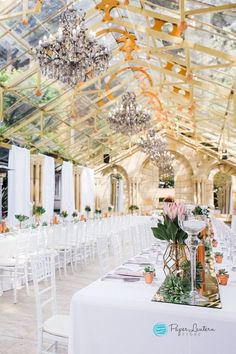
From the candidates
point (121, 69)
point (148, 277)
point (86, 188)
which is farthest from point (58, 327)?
point (86, 188)

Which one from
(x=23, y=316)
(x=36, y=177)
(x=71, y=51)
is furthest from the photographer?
(x=36, y=177)

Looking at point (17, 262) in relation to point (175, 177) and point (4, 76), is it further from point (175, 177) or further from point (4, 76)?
point (175, 177)

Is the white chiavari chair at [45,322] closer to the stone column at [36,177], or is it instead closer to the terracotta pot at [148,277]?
the terracotta pot at [148,277]

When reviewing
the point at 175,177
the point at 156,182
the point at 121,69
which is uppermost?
the point at 121,69

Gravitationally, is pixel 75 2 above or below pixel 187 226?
above

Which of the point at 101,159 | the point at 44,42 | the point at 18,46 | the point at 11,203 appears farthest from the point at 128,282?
the point at 101,159

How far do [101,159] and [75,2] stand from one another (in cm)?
1101

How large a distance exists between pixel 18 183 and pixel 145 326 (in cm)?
847

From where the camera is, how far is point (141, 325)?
1856 millimetres

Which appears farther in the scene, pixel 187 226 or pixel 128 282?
pixel 128 282

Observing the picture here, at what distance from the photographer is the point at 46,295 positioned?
5.07 m

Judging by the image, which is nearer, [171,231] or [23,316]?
[171,231]

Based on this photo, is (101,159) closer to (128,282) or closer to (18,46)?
(18,46)

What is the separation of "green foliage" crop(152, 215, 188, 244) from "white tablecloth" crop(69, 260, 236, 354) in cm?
40
